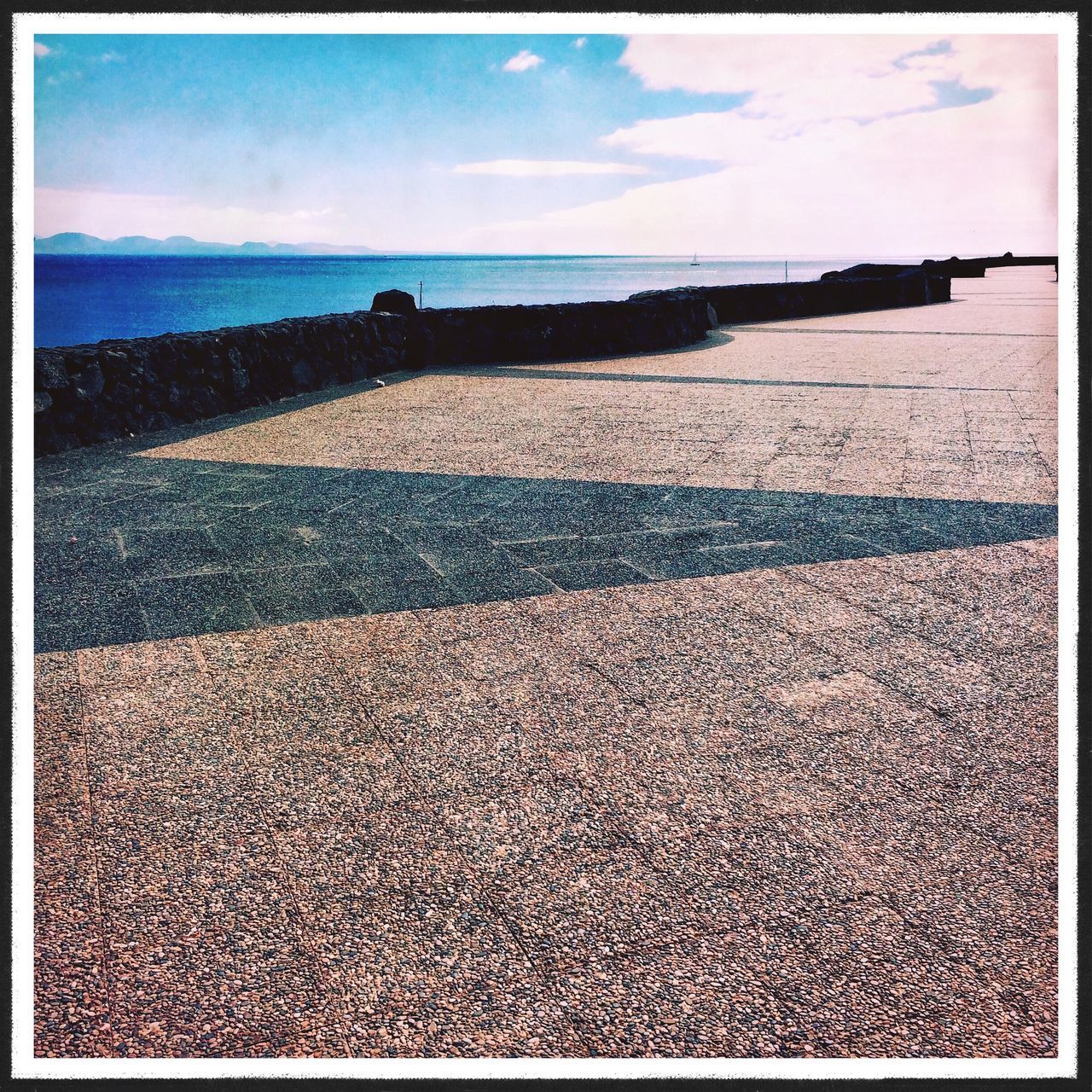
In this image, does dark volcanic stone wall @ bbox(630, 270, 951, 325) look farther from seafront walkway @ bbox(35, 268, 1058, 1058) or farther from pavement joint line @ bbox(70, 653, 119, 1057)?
pavement joint line @ bbox(70, 653, 119, 1057)

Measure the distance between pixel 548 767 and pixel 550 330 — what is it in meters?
9.18

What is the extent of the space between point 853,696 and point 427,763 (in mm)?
1225

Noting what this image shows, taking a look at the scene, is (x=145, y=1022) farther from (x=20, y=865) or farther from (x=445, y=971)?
(x=445, y=971)

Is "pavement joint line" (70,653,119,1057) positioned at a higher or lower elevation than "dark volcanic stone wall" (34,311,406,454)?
lower

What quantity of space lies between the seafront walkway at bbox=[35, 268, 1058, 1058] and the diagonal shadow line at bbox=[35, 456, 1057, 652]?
0.02 metres

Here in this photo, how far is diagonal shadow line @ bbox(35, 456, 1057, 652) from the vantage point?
3578 mm

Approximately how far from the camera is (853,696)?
2803 mm

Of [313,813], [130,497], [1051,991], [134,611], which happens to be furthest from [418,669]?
[130,497]

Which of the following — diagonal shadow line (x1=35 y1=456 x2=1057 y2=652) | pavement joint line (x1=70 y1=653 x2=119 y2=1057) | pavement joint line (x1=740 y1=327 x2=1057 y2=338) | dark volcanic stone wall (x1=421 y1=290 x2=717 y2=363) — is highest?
pavement joint line (x1=740 y1=327 x2=1057 y2=338)

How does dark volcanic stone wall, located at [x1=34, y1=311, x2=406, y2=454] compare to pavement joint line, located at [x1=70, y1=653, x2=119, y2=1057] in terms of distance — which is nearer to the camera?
pavement joint line, located at [x1=70, y1=653, x2=119, y2=1057]

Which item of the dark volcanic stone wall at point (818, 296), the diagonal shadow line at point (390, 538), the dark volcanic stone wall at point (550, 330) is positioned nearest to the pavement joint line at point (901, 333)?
the dark volcanic stone wall at point (818, 296)

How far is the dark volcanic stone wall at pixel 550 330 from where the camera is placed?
35.4 feet

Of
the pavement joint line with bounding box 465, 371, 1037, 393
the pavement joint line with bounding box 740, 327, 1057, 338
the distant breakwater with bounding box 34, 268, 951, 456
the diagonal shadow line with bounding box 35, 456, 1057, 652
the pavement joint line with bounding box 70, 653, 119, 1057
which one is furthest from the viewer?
the pavement joint line with bounding box 740, 327, 1057, 338

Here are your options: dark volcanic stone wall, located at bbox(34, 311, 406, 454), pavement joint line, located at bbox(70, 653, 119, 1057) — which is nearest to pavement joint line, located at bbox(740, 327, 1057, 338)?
dark volcanic stone wall, located at bbox(34, 311, 406, 454)
